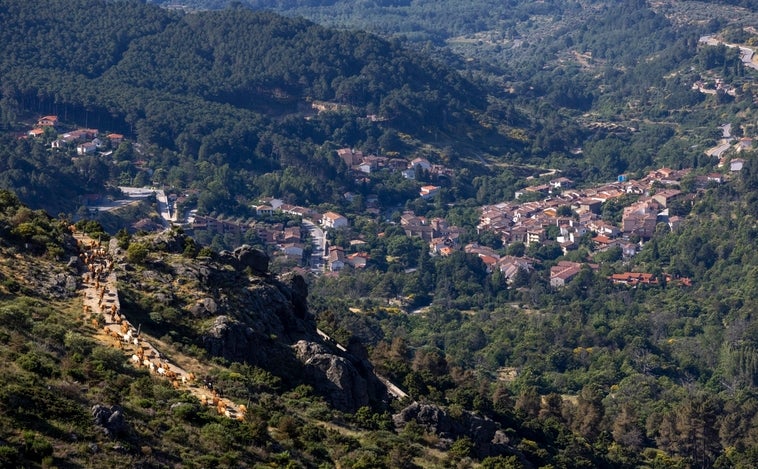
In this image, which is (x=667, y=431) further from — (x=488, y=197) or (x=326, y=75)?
(x=326, y=75)

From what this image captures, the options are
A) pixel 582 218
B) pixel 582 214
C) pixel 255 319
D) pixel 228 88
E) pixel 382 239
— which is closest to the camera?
pixel 255 319

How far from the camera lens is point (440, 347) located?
63.6 meters

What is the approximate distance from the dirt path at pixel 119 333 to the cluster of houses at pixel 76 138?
58751 mm

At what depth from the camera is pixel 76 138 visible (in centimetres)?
9169

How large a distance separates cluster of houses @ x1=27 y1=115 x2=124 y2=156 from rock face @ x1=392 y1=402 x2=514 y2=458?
62817 millimetres

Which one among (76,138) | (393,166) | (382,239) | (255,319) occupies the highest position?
(255,319)

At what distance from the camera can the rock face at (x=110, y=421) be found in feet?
70.9

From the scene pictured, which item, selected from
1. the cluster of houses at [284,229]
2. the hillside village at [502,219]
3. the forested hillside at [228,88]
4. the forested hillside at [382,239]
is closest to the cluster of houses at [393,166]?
the hillside village at [502,219]

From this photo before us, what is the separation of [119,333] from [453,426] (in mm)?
8603

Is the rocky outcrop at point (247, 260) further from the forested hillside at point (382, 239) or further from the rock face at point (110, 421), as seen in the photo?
the rock face at point (110, 421)

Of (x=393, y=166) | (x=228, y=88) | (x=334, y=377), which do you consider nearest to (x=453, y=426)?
(x=334, y=377)

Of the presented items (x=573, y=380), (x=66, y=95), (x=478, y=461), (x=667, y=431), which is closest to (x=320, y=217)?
(x=66, y=95)

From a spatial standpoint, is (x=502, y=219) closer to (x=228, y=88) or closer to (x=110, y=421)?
(x=228, y=88)

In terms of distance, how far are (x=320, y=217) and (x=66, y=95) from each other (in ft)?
79.6
